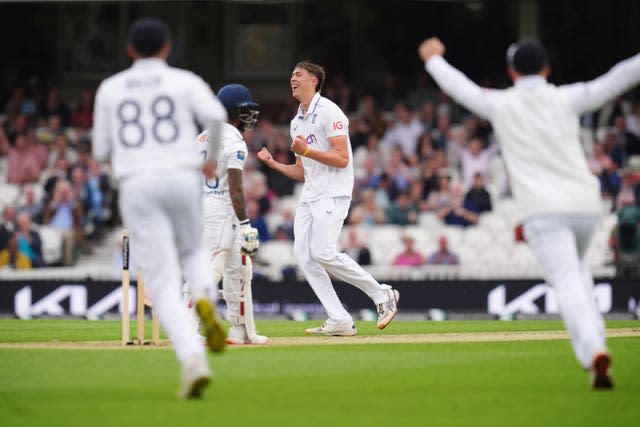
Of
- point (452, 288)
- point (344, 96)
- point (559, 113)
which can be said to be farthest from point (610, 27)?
point (559, 113)

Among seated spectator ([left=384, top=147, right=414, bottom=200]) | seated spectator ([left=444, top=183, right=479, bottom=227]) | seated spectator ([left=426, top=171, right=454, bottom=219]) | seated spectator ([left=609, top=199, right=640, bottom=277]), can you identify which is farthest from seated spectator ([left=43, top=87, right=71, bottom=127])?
seated spectator ([left=609, top=199, right=640, bottom=277])

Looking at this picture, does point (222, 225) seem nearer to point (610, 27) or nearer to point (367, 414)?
point (367, 414)

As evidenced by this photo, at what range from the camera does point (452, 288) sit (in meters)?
18.9

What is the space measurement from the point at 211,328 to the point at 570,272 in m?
2.19

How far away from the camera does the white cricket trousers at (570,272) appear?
26.1 feet

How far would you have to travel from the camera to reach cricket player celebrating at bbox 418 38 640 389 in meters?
8.05

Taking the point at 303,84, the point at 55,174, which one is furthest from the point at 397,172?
the point at 303,84

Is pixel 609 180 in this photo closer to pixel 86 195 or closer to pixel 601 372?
pixel 86 195

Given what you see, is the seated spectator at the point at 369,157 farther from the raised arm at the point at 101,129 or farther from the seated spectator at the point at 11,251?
the raised arm at the point at 101,129

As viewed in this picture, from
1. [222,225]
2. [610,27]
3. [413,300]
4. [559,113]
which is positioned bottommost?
[413,300]

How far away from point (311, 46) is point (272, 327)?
581 inches

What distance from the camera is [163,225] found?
7906 millimetres

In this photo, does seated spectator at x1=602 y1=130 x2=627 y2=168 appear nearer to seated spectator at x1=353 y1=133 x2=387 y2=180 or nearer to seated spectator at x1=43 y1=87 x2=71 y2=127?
seated spectator at x1=353 y1=133 x2=387 y2=180

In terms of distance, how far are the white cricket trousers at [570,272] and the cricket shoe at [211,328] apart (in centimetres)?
203
